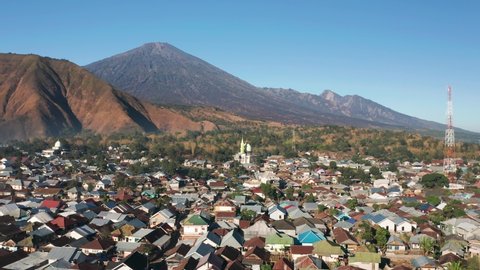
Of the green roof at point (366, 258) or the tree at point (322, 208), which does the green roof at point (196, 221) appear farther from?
the tree at point (322, 208)

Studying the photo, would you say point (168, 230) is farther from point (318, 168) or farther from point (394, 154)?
point (394, 154)

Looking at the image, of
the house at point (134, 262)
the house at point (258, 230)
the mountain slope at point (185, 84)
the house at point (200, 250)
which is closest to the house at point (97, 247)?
the house at point (134, 262)

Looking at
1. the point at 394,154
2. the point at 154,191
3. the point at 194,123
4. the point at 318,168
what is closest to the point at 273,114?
the point at 194,123

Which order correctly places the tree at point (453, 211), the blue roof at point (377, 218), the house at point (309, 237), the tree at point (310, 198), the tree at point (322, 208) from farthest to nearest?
the tree at point (310, 198) → the tree at point (322, 208) → the tree at point (453, 211) → the blue roof at point (377, 218) → the house at point (309, 237)

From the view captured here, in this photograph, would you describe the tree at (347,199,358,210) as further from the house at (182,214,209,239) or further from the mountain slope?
the mountain slope

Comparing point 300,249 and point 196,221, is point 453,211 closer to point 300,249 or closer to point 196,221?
point 300,249
